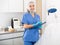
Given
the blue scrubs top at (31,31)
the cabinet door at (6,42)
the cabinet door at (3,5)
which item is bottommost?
the cabinet door at (6,42)

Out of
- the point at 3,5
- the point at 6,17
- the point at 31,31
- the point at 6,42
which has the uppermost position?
the point at 3,5

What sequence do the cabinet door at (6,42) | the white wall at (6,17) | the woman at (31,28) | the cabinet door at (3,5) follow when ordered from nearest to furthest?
the woman at (31,28) → the cabinet door at (6,42) → the cabinet door at (3,5) → the white wall at (6,17)

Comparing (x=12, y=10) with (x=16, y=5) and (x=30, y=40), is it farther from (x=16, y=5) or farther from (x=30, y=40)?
(x=30, y=40)

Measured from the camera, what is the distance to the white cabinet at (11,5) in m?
3.99

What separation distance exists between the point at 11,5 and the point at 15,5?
129 mm

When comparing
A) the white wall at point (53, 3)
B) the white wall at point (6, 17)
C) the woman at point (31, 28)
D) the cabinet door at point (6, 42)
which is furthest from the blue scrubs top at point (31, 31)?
the white wall at point (6, 17)

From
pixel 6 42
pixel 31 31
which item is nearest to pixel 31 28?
pixel 31 31

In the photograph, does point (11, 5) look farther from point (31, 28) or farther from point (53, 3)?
point (31, 28)

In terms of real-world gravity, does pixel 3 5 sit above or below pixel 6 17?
above

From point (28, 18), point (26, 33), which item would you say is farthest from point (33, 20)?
point (26, 33)

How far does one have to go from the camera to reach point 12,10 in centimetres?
411

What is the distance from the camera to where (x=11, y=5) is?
13.4 feet

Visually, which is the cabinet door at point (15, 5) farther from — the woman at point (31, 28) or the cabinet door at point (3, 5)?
the woman at point (31, 28)

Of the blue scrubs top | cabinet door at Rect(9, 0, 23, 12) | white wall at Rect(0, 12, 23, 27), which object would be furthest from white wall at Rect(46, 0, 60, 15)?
the blue scrubs top
